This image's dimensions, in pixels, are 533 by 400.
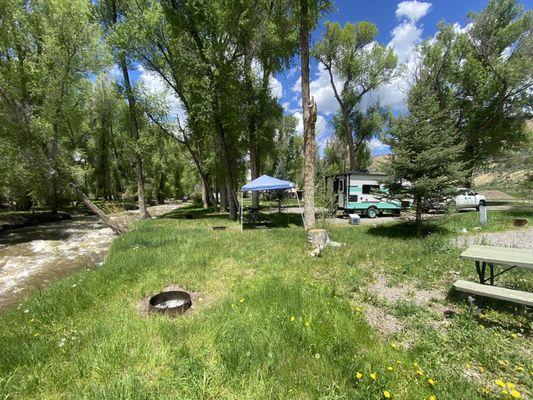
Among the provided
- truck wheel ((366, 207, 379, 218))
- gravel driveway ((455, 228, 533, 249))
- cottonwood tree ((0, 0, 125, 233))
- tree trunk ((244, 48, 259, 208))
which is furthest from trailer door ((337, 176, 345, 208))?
cottonwood tree ((0, 0, 125, 233))

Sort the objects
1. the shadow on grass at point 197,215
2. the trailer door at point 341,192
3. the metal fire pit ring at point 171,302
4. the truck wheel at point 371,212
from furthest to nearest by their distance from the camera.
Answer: the shadow on grass at point 197,215 → the trailer door at point 341,192 → the truck wheel at point 371,212 → the metal fire pit ring at point 171,302

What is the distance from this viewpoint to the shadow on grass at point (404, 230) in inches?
386

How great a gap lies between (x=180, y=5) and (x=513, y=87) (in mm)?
22879

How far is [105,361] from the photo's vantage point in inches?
109

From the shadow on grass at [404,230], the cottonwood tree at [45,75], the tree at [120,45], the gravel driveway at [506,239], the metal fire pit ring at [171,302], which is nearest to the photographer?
the metal fire pit ring at [171,302]

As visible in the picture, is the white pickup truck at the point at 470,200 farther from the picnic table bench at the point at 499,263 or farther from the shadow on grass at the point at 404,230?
the picnic table bench at the point at 499,263

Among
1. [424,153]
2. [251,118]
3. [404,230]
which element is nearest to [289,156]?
[251,118]

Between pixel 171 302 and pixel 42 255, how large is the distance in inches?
332

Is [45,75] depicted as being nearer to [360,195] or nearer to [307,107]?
[307,107]

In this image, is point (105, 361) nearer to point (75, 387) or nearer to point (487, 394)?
point (75, 387)

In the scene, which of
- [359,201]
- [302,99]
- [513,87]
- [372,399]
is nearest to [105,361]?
[372,399]

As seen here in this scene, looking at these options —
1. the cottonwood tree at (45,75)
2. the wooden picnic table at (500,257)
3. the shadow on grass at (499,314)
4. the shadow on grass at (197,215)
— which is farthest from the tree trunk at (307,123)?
the cottonwood tree at (45,75)

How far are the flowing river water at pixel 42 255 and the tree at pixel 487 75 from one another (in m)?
23.8

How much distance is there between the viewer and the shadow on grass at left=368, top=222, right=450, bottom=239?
32.1 ft
